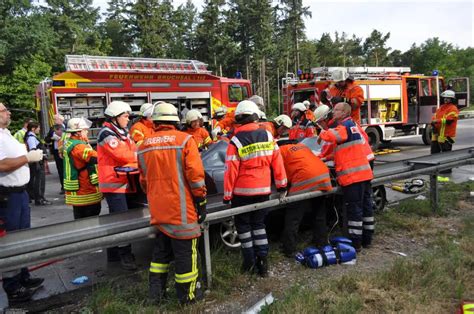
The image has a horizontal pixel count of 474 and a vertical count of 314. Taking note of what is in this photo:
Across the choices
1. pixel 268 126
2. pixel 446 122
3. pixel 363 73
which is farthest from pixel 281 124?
pixel 363 73

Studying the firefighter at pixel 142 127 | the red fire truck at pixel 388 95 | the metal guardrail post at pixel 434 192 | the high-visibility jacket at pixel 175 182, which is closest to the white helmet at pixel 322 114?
the metal guardrail post at pixel 434 192

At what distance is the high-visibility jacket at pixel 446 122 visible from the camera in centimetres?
855

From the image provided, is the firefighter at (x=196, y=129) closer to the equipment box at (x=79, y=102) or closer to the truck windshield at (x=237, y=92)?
the equipment box at (x=79, y=102)

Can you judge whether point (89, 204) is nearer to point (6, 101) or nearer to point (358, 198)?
point (358, 198)

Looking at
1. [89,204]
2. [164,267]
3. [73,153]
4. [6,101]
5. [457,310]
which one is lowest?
[457,310]

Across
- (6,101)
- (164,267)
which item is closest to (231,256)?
(164,267)

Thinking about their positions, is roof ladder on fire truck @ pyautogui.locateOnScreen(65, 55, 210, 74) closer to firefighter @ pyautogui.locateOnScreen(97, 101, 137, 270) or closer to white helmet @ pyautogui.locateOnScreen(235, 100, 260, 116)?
firefighter @ pyautogui.locateOnScreen(97, 101, 137, 270)

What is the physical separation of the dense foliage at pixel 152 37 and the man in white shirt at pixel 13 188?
23824 millimetres

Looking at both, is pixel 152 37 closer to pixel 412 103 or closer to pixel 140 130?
pixel 412 103

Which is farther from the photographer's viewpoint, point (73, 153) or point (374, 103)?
point (374, 103)

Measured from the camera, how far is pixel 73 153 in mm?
4414

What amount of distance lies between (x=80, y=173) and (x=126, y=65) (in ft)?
28.4

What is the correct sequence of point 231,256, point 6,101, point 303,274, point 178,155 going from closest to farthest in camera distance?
point 178,155
point 303,274
point 231,256
point 6,101

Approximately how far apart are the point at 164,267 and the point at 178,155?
0.98 metres
